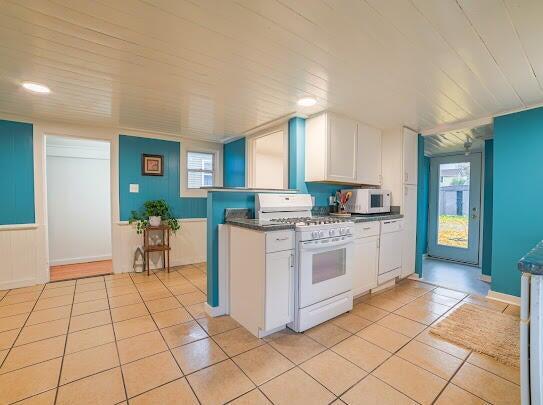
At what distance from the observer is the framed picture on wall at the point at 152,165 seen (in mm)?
4023

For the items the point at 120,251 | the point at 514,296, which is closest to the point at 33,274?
the point at 120,251

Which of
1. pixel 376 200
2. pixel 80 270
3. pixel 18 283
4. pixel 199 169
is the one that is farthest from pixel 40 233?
pixel 376 200

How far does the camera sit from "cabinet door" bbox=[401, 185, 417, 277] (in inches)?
143

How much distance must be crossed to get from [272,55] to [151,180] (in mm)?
3081

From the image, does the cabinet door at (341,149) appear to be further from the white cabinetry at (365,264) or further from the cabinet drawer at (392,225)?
the white cabinetry at (365,264)

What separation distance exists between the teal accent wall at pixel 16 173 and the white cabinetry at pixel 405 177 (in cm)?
483

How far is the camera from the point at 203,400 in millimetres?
1473

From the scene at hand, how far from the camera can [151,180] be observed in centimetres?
410

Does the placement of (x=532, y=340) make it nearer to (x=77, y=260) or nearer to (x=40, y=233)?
(x=40, y=233)

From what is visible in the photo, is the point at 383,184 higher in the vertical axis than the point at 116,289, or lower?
higher

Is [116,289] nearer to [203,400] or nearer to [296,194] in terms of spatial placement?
[203,400]

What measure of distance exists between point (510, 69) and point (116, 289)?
4.54 meters

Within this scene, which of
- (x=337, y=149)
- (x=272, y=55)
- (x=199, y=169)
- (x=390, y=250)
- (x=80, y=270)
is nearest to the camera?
(x=272, y=55)

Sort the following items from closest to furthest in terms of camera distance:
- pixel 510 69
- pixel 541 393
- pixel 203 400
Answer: pixel 541 393 < pixel 203 400 < pixel 510 69
